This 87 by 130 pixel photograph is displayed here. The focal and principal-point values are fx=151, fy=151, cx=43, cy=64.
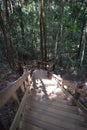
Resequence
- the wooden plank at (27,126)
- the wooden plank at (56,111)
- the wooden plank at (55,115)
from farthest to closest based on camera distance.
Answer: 1. the wooden plank at (56,111)
2. the wooden plank at (55,115)
3. the wooden plank at (27,126)

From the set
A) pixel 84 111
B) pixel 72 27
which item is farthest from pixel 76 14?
pixel 84 111

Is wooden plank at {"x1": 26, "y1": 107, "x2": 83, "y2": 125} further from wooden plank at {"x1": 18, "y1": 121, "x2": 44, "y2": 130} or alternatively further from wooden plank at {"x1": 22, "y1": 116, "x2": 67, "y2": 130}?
wooden plank at {"x1": 18, "y1": 121, "x2": 44, "y2": 130}

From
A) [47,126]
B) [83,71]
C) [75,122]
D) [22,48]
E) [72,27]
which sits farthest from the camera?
[22,48]

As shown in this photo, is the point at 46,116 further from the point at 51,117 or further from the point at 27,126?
the point at 27,126

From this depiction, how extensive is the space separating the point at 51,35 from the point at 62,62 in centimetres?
378

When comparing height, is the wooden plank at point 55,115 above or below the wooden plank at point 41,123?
below

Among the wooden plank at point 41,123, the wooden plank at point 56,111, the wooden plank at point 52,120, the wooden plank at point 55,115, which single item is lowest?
the wooden plank at point 56,111

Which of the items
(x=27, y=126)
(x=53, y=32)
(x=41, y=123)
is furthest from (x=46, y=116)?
(x=53, y=32)

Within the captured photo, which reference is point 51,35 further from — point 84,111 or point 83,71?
point 84,111

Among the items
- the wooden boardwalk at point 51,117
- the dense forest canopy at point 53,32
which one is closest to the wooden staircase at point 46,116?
the wooden boardwalk at point 51,117

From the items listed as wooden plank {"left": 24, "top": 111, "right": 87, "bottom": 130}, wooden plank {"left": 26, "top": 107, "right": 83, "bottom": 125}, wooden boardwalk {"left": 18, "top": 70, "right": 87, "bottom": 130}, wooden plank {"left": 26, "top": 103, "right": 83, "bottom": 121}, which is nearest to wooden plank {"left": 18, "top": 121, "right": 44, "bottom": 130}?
wooden boardwalk {"left": 18, "top": 70, "right": 87, "bottom": 130}

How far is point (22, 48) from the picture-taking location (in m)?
15.0

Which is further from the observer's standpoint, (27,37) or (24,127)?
(27,37)

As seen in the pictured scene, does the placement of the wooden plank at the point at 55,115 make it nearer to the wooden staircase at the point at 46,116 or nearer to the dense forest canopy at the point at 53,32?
the wooden staircase at the point at 46,116
